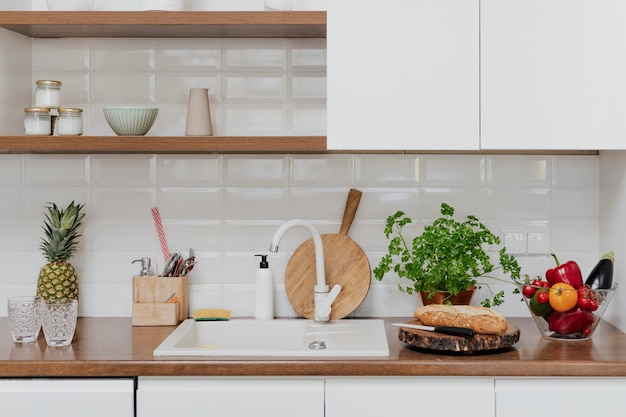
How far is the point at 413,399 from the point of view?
2.15 metres

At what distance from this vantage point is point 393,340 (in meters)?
2.40

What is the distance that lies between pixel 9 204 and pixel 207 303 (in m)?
0.76

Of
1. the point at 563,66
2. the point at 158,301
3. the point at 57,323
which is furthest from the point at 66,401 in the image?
the point at 563,66

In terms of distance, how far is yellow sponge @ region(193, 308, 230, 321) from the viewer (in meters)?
2.67

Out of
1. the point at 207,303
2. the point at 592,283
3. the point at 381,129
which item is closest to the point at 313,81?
the point at 381,129

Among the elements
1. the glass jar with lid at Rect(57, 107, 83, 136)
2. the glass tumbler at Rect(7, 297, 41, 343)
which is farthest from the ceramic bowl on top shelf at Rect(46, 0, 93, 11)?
the glass tumbler at Rect(7, 297, 41, 343)

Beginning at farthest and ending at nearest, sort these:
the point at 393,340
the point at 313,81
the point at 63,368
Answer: the point at 313,81 → the point at 393,340 → the point at 63,368

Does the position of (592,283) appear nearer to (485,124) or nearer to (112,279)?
(485,124)

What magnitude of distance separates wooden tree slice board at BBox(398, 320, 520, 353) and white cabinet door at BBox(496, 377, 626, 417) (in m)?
0.11

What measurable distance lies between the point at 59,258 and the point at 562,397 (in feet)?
5.32

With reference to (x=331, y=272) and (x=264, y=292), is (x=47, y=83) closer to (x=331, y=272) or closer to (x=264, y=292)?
(x=264, y=292)

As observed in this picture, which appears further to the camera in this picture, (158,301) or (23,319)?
(158,301)

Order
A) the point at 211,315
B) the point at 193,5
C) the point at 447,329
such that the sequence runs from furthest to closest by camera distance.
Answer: the point at 193,5 < the point at 211,315 < the point at 447,329

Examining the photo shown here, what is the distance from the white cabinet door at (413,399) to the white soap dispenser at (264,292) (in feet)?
2.00
